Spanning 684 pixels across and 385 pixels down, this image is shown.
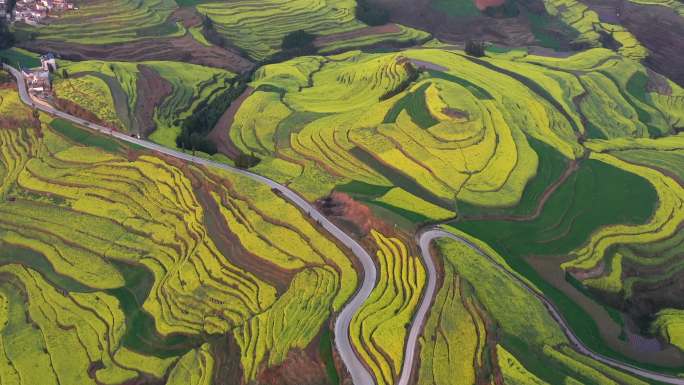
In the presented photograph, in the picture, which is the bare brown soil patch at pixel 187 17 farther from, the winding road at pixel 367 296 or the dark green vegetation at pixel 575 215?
the dark green vegetation at pixel 575 215

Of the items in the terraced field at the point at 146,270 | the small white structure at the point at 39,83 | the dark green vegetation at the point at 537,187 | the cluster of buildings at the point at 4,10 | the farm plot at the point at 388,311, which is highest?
the cluster of buildings at the point at 4,10

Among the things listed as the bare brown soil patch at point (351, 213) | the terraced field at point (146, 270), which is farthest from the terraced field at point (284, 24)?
the bare brown soil patch at point (351, 213)

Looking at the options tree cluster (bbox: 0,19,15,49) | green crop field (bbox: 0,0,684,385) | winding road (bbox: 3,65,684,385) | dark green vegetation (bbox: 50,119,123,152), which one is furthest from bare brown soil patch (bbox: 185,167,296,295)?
tree cluster (bbox: 0,19,15,49)

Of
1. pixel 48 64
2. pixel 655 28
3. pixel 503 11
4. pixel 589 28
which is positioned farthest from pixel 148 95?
pixel 655 28

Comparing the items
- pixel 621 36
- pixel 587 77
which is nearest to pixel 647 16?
pixel 621 36

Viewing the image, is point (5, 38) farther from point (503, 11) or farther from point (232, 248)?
point (503, 11)

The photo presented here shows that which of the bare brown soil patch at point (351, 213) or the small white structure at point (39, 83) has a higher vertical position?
the small white structure at point (39, 83)
